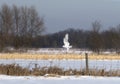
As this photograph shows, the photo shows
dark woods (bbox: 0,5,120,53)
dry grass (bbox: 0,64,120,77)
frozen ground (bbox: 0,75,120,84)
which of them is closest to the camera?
frozen ground (bbox: 0,75,120,84)

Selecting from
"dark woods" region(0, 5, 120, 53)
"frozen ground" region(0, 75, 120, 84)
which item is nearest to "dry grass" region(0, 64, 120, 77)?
"frozen ground" region(0, 75, 120, 84)

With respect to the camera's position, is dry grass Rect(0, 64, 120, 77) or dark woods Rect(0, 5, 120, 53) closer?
dry grass Rect(0, 64, 120, 77)

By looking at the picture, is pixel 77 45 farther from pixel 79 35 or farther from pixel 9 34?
pixel 9 34

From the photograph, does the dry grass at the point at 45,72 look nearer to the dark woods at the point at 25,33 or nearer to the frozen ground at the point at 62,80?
the frozen ground at the point at 62,80

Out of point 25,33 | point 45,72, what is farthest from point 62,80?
point 25,33

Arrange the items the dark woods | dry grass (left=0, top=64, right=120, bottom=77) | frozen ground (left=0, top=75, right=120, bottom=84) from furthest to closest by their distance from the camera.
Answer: the dark woods < dry grass (left=0, top=64, right=120, bottom=77) < frozen ground (left=0, top=75, right=120, bottom=84)

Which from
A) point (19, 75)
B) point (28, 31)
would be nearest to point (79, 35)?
point (28, 31)

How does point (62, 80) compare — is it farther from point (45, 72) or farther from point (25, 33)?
point (25, 33)

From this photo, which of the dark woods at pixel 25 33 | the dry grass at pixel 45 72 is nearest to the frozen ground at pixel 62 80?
the dry grass at pixel 45 72

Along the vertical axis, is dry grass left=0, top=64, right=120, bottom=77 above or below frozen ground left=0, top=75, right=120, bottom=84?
above

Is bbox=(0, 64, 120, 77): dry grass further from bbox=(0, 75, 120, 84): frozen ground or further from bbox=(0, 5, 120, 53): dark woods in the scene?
bbox=(0, 5, 120, 53): dark woods

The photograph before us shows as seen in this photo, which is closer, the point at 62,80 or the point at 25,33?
the point at 62,80

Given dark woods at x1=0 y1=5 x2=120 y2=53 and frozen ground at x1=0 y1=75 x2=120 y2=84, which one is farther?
dark woods at x1=0 y1=5 x2=120 y2=53

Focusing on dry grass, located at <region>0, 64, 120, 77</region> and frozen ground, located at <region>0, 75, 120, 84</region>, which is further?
dry grass, located at <region>0, 64, 120, 77</region>
